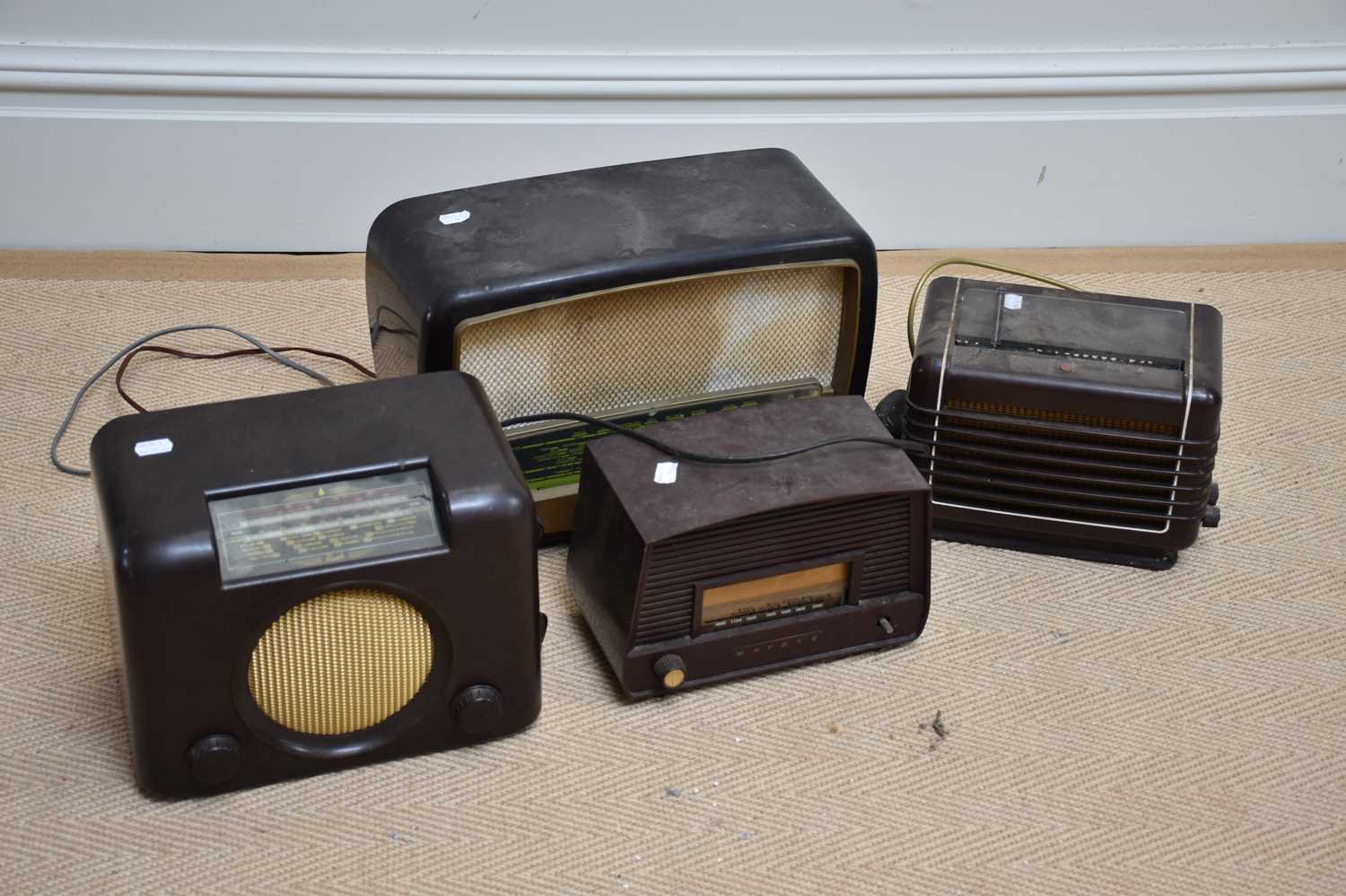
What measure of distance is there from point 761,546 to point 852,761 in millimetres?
204

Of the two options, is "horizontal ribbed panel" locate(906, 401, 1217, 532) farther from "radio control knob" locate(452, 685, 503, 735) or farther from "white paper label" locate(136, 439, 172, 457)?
"white paper label" locate(136, 439, 172, 457)

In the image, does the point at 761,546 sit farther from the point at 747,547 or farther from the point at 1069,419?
the point at 1069,419

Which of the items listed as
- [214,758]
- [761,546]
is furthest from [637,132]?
[214,758]

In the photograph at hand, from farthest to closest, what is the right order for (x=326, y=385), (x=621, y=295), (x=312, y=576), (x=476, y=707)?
(x=326, y=385) → (x=621, y=295) → (x=476, y=707) → (x=312, y=576)

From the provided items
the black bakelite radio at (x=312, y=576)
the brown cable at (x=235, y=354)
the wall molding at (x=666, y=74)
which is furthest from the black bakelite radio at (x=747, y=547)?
the wall molding at (x=666, y=74)

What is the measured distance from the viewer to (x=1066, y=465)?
1484 millimetres

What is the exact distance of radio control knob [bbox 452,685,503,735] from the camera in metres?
1.27

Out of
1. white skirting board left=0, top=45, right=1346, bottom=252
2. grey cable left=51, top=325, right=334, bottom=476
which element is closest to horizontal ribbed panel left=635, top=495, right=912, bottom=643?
grey cable left=51, top=325, right=334, bottom=476

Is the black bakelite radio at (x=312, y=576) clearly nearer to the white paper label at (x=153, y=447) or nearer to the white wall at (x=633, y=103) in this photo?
the white paper label at (x=153, y=447)

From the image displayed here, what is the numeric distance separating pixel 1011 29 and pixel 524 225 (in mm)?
840

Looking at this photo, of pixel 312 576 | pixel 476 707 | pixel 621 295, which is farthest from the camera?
pixel 621 295

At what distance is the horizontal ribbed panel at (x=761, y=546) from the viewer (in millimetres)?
1292

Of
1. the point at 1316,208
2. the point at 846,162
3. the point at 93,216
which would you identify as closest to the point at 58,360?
the point at 93,216

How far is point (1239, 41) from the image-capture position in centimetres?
199
